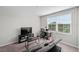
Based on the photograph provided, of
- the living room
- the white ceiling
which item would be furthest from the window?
the white ceiling

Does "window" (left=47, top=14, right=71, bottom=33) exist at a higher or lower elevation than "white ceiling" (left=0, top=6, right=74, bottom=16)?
lower

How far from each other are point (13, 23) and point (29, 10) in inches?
14.4

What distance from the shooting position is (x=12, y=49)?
107cm

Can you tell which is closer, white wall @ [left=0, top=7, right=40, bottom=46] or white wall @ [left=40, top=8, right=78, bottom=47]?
white wall @ [left=0, top=7, right=40, bottom=46]

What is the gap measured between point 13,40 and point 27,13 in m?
0.55

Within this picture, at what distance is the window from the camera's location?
1.21m

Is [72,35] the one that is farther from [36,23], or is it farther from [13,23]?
[13,23]

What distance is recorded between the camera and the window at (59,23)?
3.96 ft

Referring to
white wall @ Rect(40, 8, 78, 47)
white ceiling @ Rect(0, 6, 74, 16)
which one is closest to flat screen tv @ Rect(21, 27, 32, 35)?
white ceiling @ Rect(0, 6, 74, 16)

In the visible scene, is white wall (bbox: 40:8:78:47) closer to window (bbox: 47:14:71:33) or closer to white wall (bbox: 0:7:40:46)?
window (bbox: 47:14:71:33)

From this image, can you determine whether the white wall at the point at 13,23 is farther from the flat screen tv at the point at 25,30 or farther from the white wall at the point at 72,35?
the white wall at the point at 72,35

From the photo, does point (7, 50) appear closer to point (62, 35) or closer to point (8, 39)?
point (8, 39)
